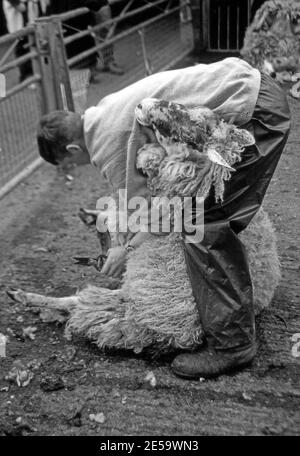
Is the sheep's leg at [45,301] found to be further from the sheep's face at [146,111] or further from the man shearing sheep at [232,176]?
the sheep's face at [146,111]

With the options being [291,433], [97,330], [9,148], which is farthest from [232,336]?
[9,148]

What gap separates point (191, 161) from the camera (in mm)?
2375

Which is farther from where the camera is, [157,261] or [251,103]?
[157,261]

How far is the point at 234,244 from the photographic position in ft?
7.86

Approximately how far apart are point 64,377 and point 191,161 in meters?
1.10

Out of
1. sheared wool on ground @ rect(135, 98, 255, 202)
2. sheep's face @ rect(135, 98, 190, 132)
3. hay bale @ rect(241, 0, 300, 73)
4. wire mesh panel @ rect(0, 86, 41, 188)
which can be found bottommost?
wire mesh panel @ rect(0, 86, 41, 188)

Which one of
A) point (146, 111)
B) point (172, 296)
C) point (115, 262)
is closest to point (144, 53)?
point (115, 262)

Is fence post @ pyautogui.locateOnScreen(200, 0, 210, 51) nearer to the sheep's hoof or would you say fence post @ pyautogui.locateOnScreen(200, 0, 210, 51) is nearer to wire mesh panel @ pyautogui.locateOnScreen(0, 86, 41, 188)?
wire mesh panel @ pyautogui.locateOnScreen(0, 86, 41, 188)

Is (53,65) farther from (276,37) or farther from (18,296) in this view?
(18,296)

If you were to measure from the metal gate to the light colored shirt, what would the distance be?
9.53 feet

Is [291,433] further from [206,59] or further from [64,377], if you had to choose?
[206,59]

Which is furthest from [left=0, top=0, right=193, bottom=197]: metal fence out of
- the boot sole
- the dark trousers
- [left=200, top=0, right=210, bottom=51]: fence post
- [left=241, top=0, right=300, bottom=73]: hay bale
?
the boot sole

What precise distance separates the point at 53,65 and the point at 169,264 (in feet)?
9.85

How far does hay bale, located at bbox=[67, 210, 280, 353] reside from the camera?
2529 mm
